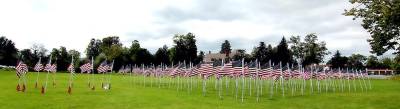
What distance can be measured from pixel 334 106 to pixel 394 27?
7.75m

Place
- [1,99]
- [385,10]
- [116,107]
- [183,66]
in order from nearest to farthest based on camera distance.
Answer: [385,10], [116,107], [1,99], [183,66]

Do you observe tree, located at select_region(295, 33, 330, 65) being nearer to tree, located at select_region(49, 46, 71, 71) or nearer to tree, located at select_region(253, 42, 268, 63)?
tree, located at select_region(253, 42, 268, 63)

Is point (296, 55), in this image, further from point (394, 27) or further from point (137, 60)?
point (394, 27)

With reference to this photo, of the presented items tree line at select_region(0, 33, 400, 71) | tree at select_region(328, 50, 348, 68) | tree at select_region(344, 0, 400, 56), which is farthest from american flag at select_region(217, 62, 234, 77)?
tree at select_region(328, 50, 348, 68)

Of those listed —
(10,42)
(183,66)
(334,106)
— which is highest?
(10,42)

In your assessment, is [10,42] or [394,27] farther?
[10,42]

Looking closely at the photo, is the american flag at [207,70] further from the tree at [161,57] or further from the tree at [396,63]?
the tree at [161,57]

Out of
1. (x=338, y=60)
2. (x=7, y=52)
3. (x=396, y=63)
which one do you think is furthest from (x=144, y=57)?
(x=396, y=63)

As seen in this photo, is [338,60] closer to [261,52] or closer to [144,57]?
[261,52]

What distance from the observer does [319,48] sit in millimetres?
156250

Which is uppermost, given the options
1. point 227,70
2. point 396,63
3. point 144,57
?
point 144,57

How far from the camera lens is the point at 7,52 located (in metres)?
149

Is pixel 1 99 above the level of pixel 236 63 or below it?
below

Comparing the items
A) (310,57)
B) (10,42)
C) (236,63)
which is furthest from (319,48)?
(236,63)
